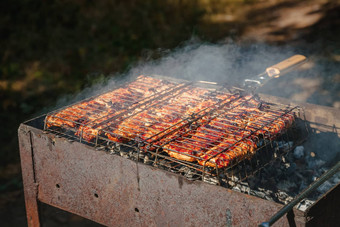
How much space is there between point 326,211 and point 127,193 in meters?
1.61

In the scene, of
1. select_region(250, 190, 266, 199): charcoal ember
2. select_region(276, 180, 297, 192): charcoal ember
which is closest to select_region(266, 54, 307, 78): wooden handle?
select_region(276, 180, 297, 192): charcoal ember

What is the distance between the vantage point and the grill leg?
4137 millimetres

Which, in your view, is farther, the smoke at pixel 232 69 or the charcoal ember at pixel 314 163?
the smoke at pixel 232 69

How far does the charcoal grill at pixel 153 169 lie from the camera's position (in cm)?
314

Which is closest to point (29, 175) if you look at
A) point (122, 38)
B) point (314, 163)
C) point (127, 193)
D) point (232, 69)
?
point (127, 193)

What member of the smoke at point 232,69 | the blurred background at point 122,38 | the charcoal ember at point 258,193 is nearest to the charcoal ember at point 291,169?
the charcoal ember at point 258,193

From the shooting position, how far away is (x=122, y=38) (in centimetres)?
889

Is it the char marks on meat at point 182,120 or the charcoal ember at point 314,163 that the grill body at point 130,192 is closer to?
the char marks on meat at point 182,120

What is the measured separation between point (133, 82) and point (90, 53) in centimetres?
376

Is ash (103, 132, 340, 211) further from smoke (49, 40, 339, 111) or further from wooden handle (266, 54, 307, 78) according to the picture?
smoke (49, 40, 339, 111)

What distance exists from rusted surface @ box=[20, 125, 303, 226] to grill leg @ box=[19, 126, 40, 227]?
65mm

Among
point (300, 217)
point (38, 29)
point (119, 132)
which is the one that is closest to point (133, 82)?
point (119, 132)

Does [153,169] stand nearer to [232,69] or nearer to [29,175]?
[29,175]

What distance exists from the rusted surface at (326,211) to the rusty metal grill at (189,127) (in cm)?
62
